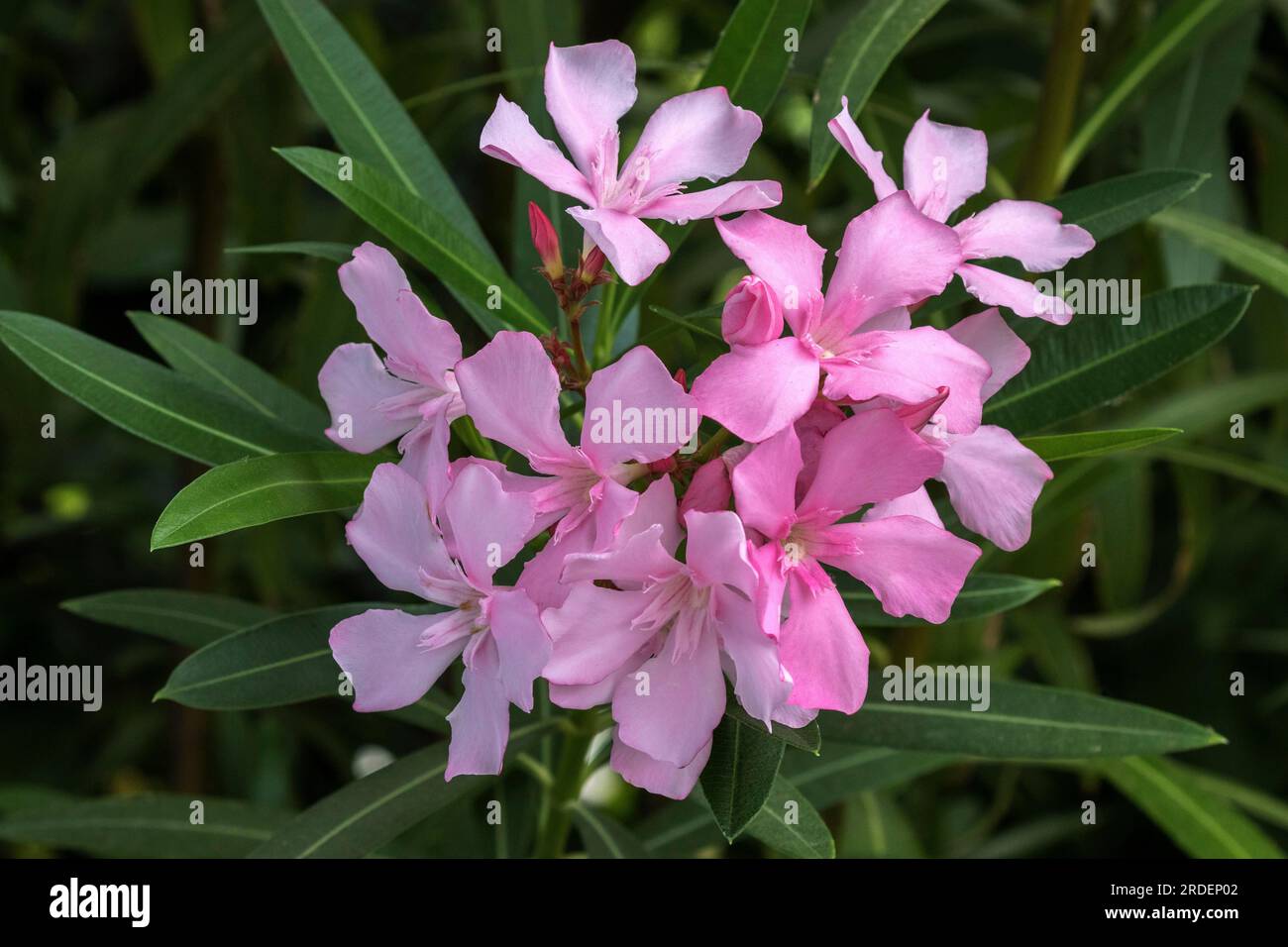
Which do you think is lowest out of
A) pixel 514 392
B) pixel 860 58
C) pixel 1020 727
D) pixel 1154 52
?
pixel 1020 727

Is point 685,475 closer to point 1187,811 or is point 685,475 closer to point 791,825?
point 791,825

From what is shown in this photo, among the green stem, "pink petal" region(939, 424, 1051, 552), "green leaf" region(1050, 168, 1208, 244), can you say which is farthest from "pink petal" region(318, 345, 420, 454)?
the green stem

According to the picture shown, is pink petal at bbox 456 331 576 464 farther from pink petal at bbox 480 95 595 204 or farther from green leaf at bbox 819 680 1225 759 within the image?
green leaf at bbox 819 680 1225 759

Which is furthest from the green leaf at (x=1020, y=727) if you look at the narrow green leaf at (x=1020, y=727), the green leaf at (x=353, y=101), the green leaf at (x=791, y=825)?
the green leaf at (x=353, y=101)

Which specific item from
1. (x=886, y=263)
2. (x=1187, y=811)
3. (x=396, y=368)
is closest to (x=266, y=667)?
(x=396, y=368)

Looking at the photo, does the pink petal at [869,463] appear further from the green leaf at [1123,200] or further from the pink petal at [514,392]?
the green leaf at [1123,200]

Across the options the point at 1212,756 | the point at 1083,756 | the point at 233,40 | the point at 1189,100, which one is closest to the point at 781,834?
the point at 1083,756
